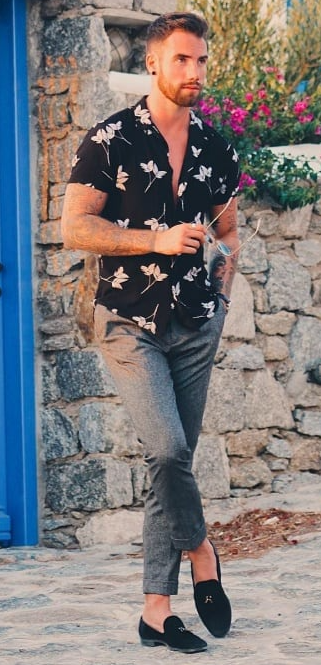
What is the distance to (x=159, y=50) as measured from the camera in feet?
13.0

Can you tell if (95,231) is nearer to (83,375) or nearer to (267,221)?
(83,375)

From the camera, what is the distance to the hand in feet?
12.3

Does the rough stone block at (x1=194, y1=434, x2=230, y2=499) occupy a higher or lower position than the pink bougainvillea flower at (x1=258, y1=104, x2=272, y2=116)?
lower

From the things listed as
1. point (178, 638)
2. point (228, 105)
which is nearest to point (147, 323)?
point (178, 638)

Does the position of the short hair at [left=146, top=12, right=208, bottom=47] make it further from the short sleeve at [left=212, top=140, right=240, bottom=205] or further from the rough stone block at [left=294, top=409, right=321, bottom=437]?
the rough stone block at [left=294, top=409, right=321, bottom=437]

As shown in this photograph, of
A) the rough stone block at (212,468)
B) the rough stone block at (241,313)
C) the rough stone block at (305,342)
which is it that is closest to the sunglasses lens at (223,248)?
the rough stone block at (212,468)

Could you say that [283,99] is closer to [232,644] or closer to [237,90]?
[237,90]

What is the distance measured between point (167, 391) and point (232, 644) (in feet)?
2.61

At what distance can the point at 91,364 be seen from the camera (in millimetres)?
6168

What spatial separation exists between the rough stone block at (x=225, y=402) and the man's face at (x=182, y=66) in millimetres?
2703

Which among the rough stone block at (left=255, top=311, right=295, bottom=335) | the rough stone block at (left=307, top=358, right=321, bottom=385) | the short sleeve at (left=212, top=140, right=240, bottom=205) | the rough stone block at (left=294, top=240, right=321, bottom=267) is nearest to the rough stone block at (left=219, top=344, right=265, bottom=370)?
the rough stone block at (left=255, top=311, right=295, bottom=335)

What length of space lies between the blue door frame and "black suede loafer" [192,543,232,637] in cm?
228

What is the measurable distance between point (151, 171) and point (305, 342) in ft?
10.1

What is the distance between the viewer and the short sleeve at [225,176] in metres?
4.20
